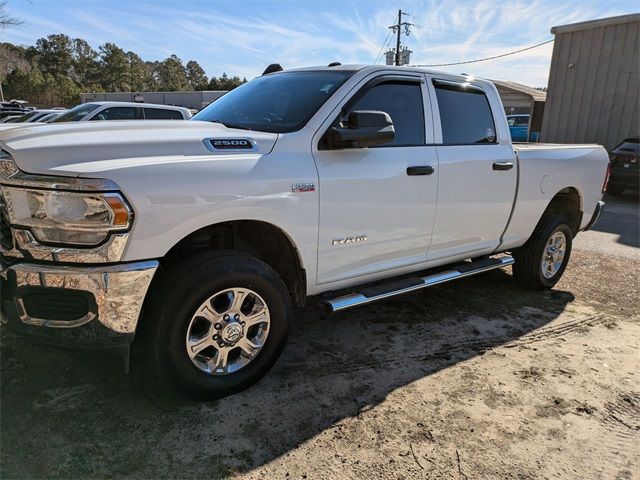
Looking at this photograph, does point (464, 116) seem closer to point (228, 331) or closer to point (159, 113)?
point (228, 331)

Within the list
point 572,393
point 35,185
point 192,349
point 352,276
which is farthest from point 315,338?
point 35,185

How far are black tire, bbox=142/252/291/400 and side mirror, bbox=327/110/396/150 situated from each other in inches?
35.7

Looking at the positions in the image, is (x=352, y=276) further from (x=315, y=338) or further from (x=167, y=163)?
(x=167, y=163)

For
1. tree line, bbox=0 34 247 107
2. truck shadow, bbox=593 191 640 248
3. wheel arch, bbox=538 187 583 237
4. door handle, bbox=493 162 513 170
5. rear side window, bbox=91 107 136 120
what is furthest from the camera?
tree line, bbox=0 34 247 107

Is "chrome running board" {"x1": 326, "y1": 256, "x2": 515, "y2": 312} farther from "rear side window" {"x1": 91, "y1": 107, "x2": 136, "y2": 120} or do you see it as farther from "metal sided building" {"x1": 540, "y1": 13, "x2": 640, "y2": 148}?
"metal sided building" {"x1": 540, "y1": 13, "x2": 640, "y2": 148}

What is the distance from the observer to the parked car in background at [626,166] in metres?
12.3

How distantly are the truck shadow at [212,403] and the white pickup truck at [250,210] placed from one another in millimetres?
250

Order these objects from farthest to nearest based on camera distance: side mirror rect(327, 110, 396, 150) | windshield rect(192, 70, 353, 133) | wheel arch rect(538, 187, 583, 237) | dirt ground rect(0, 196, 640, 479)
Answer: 1. wheel arch rect(538, 187, 583, 237)
2. windshield rect(192, 70, 353, 133)
3. side mirror rect(327, 110, 396, 150)
4. dirt ground rect(0, 196, 640, 479)

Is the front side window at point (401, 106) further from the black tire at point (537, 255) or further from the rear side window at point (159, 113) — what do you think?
the rear side window at point (159, 113)

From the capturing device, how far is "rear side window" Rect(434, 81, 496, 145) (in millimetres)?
3930

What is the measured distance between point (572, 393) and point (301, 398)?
69.6 inches

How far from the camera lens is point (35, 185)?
2293 mm

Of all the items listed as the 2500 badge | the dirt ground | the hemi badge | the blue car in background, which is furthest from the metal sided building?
the 2500 badge

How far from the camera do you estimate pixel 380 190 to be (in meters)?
3.32
